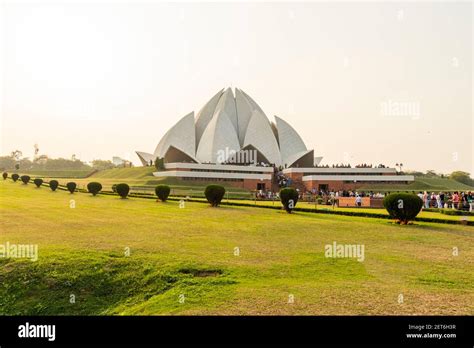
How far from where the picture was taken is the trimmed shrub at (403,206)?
12391 millimetres

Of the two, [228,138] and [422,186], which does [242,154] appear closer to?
[228,138]

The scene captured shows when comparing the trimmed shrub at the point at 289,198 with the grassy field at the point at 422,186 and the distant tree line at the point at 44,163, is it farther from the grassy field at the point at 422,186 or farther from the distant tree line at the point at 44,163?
the distant tree line at the point at 44,163

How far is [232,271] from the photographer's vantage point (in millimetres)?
6945

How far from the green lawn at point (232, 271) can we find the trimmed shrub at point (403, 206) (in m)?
0.88

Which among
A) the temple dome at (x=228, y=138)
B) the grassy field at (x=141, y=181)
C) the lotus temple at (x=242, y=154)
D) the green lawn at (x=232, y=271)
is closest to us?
the green lawn at (x=232, y=271)

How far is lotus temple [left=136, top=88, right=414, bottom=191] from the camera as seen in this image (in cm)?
3738

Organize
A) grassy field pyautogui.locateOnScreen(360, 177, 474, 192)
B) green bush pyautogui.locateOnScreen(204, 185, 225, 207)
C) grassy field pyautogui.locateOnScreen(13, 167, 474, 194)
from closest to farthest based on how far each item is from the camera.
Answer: green bush pyautogui.locateOnScreen(204, 185, 225, 207) < grassy field pyautogui.locateOnScreen(13, 167, 474, 194) < grassy field pyautogui.locateOnScreen(360, 177, 474, 192)

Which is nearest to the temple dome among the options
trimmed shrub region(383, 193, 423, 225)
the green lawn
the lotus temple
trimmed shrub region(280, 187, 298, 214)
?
the lotus temple

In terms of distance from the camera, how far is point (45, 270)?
7496mm

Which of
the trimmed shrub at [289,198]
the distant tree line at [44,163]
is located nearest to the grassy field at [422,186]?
the trimmed shrub at [289,198]

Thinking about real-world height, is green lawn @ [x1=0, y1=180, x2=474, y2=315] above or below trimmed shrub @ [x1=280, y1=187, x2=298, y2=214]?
below

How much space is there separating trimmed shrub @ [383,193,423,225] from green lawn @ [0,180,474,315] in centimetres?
88

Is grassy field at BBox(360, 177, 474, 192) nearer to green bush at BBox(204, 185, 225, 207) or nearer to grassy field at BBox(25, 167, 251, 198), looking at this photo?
grassy field at BBox(25, 167, 251, 198)
